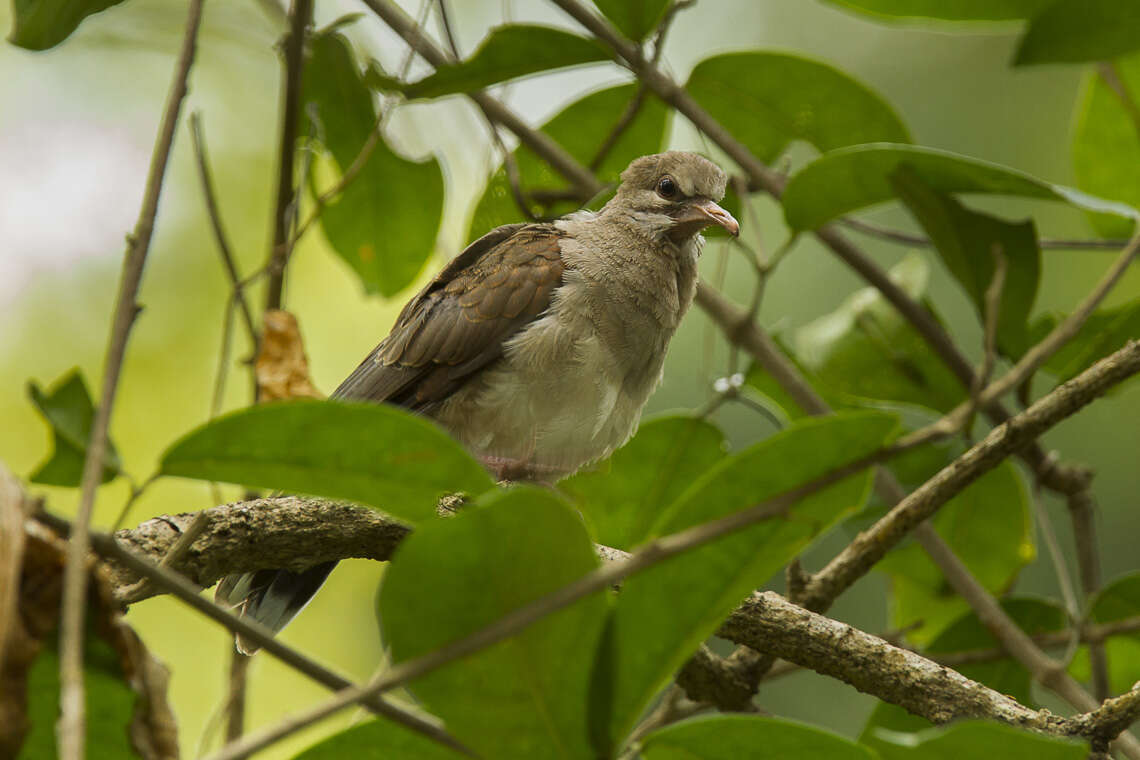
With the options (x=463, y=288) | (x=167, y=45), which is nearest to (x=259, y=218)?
(x=167, y=45)

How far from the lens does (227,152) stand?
6.03 meters

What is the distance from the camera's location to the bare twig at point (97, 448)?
97cm

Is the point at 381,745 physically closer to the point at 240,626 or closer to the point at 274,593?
the point at 240,626

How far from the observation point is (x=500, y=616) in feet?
3.96

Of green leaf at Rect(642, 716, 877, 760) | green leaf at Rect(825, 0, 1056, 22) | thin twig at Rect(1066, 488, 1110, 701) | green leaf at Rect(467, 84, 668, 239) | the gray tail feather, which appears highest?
green leaf at Rect(467, 84, 668, 239)

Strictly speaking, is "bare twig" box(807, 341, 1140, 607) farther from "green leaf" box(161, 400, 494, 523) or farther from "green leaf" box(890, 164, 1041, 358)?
"green leaf" box(161, 400, 494, 523)

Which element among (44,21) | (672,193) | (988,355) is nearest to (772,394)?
(672,193)

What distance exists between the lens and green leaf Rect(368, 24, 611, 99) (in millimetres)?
3057

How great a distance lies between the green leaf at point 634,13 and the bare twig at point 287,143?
803 millimetres

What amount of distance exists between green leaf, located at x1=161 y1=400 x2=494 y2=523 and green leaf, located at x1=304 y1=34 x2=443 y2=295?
244cm

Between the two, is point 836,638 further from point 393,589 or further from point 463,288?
point 463,288

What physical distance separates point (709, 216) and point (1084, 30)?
1.19 meters

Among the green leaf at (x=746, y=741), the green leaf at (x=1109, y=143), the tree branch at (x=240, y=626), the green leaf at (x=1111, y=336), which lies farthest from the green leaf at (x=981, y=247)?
the tree branch at (x=240, y=626)

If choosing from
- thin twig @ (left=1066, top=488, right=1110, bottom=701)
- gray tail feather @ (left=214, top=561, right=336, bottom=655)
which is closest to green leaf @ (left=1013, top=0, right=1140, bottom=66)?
thin twig @ (left=1066, top=488, right=1110, bottom=701)
